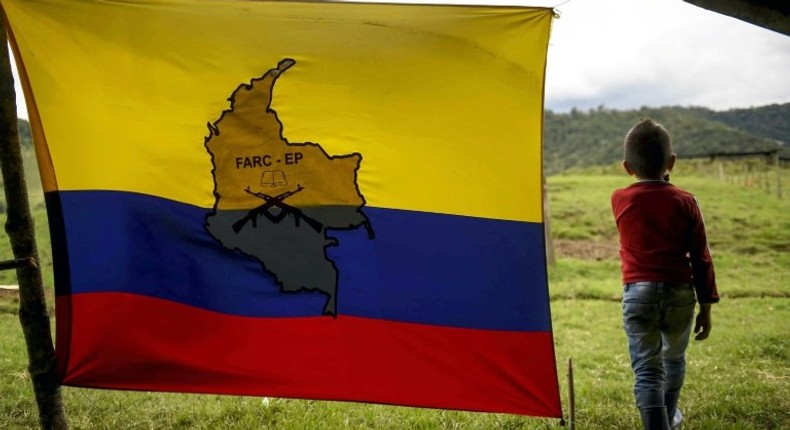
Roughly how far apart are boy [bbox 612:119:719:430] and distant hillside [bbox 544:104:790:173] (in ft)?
77.3

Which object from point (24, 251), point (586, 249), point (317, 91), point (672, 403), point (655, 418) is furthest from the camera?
point (586, 249)

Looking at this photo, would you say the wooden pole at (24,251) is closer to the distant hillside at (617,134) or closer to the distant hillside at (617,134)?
the distant hillside at (617,134)

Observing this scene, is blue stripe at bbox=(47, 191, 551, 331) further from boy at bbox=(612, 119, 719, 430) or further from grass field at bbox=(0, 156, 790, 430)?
grass field at bbox=(0, 156, 790, 430)

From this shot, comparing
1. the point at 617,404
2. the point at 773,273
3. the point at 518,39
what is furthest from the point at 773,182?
the point at 518,39

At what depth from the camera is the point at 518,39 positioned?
3.12m

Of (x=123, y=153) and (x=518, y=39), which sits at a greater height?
(x=518, y=39)

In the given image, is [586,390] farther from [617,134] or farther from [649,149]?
[617,134]

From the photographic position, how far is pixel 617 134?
4534 cm

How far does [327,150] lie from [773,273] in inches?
425

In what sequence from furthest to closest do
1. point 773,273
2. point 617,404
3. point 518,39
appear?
point 773,273 < point 617,404 < point 518,39

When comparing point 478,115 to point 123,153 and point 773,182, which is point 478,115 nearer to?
point 123,153

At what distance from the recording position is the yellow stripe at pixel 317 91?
3.12 m

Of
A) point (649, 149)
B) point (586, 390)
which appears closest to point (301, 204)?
point (649, 149)

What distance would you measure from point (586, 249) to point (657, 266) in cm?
1129
